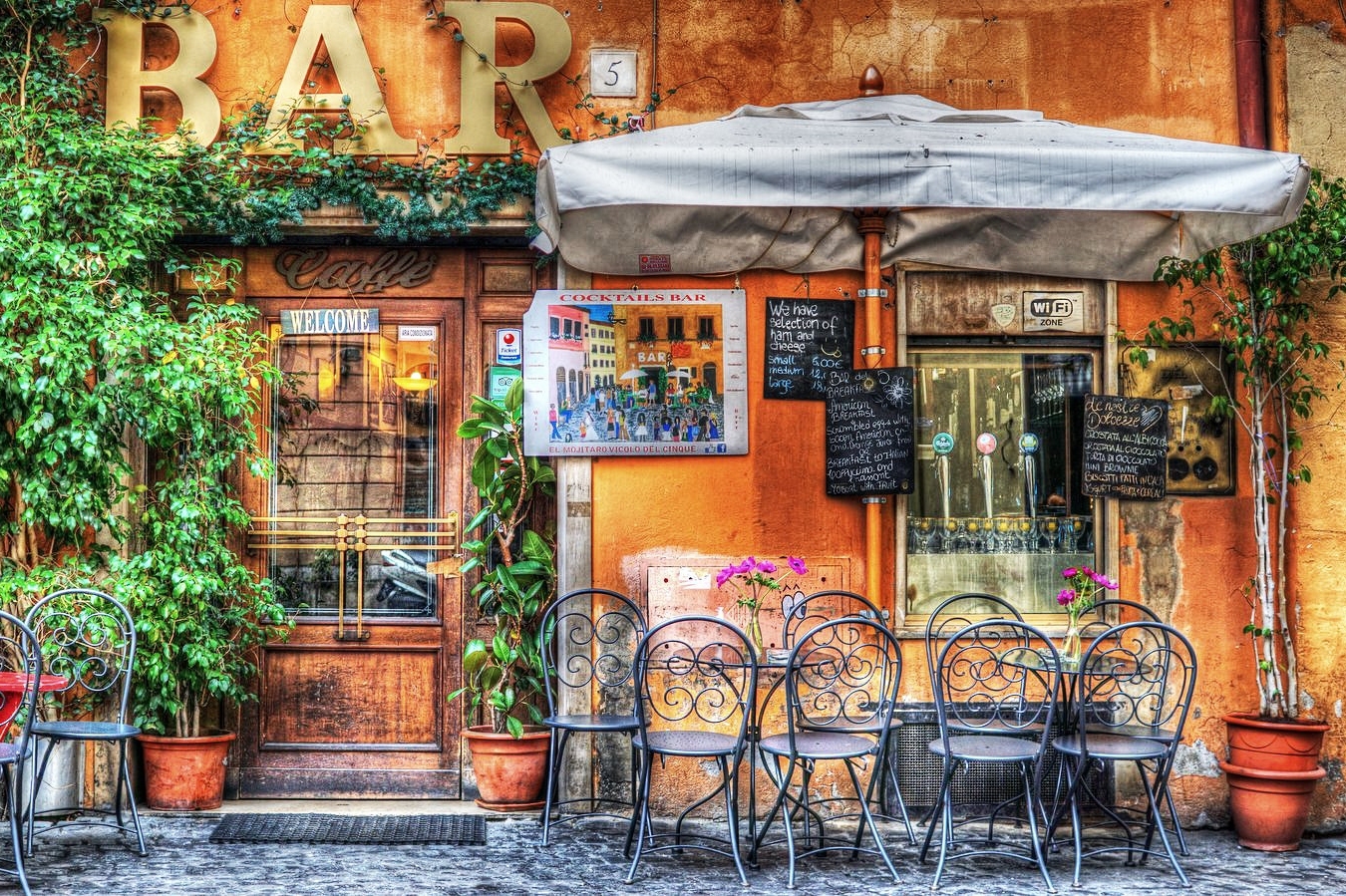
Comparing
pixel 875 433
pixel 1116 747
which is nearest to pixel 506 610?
pixel 875 433

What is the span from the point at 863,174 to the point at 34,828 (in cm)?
447

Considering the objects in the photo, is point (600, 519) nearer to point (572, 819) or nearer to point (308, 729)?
point (572, 819)

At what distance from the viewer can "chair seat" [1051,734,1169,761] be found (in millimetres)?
4969

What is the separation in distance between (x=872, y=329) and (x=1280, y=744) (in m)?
2.57

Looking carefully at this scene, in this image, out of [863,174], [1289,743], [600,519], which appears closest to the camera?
[863,174]

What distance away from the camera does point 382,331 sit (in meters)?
6.54

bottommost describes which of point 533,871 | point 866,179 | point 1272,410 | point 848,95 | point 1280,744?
point 533,871

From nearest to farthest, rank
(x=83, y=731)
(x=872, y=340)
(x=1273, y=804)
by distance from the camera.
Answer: (x=83, y=731) < (x=1273, y=804) < (x=872, y=340)

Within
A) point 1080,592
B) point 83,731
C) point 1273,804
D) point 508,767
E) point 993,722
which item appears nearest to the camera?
point 83,731

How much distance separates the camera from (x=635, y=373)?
624 centimetres

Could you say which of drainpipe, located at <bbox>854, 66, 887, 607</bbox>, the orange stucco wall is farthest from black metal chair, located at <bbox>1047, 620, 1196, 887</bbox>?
drainpipe, located at <bbox>854, 66, 887, 607</bbox>

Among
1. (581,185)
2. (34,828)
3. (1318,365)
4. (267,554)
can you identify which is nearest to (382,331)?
(267,554)

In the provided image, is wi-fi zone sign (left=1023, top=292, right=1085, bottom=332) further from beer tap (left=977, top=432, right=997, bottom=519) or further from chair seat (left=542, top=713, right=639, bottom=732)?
chair seat (left=542, top=713, right=639, bottom=732)

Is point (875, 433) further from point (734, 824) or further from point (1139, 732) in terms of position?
point (734, 824)
